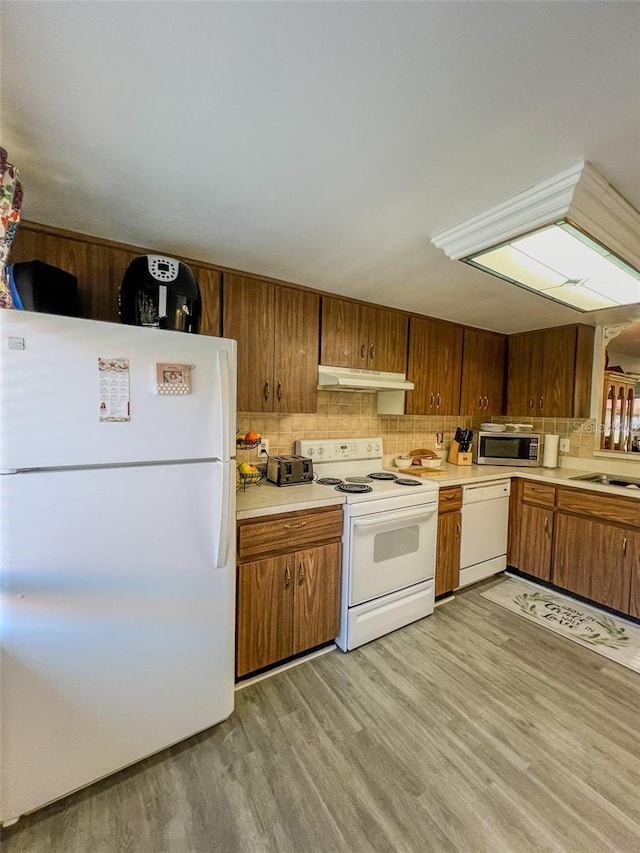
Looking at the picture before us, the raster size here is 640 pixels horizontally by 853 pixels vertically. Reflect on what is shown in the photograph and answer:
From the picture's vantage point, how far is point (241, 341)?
2.18 m

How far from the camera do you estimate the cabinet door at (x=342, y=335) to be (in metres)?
2.53

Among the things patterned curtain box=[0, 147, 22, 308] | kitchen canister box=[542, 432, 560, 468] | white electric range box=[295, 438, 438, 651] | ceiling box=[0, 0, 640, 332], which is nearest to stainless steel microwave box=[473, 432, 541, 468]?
kitchen canister box=[542, 432, 560, 468]

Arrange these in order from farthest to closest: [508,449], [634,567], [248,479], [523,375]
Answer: [523,375], [508,449], [634,567], [248,479]

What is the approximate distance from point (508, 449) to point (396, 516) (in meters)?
1.80

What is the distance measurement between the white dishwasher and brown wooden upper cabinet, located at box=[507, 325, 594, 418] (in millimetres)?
882

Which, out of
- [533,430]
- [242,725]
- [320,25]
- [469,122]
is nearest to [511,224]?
[469,122]

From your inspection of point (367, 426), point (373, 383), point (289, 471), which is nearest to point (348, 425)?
point (367, 426)

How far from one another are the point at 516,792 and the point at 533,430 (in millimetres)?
3059

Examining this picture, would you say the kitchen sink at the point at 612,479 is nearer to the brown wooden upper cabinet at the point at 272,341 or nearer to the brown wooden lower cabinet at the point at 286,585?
the brown wooden lower cabinet at the point at 286,585

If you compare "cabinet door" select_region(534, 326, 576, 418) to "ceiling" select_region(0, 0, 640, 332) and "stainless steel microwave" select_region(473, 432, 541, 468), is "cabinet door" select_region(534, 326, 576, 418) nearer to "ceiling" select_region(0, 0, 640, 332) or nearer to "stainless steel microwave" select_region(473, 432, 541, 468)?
"stainless steel microwave" select_region(473, 432, 541, 468)

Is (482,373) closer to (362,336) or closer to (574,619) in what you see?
(362,336)

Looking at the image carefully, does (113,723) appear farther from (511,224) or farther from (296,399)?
(511,224)

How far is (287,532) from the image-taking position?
193cm

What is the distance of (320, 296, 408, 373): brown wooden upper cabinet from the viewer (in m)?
2.55
